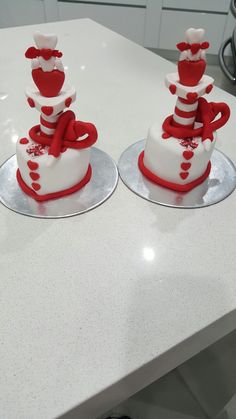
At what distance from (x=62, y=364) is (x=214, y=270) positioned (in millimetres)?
264

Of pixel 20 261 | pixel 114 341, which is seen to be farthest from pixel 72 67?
pixel 114 341

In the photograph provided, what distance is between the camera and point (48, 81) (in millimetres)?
526

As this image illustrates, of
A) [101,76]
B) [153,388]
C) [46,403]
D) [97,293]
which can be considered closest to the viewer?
[46,403]

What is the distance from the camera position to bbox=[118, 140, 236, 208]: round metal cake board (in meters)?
0.64

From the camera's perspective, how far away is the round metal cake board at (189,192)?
0.64m

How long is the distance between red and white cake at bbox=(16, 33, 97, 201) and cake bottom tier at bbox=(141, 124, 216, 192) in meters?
0.12

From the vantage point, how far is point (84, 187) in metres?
0.65

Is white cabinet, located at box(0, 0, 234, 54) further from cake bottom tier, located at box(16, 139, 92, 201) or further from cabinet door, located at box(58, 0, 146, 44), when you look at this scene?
cake bottom tier, located at box(16, 139, 92, 201)

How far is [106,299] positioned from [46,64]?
361mm

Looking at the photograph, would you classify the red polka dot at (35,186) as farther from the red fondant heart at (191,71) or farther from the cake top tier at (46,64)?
the red fondant heart at (191,71)

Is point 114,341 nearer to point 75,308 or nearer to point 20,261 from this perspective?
point 75,308

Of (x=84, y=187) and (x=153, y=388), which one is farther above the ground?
(x=84, y=187)

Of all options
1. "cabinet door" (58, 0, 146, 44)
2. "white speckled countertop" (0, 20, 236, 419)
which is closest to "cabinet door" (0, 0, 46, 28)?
"cabinet door" (58, 0, 146, 44)

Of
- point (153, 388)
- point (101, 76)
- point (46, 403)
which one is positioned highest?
point (101, 76)
